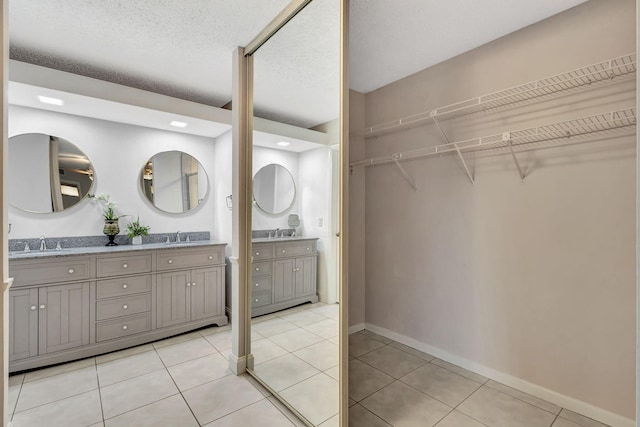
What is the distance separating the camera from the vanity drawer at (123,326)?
104 inches

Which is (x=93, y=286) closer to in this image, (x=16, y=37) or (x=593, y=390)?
(x=16, y=37)

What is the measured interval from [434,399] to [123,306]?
271 centimetres

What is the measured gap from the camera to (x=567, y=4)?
6.06 ft

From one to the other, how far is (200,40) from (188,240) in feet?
7.24

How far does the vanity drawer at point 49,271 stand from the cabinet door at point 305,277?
1918 mm

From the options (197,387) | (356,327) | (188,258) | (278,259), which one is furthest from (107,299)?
(356,327)

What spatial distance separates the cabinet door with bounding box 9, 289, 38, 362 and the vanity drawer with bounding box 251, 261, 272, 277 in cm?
172

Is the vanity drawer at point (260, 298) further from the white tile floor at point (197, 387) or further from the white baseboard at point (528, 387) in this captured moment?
the white baseboard at point (528, 387)

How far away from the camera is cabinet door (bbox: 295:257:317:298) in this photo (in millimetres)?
1922

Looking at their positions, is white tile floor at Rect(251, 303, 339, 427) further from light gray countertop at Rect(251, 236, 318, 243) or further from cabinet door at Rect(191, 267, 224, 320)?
cabinet door at Rect(191, 267, 224, 320)

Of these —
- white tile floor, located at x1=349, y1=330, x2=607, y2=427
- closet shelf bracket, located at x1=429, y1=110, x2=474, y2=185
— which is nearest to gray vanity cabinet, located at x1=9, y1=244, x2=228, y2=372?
white tile floor, located at x1=349, y1=330, x2=607, y2=427

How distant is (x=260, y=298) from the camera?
2.31 metres

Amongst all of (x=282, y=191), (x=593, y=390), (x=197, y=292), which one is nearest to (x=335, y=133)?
(x=282, y=191)

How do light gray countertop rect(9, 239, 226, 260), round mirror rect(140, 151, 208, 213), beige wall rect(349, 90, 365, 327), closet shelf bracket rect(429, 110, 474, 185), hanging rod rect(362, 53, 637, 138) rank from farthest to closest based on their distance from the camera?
round mirror rect(140, 151, 208, 213)
beige wall rect(349, 90, 365, 327)
light gray countertop rect(9, 239, 226, 260)
closet shelf bracket rect(429, 110, 474, 185)
hanging rod rect(362, 53, 637, 138)
